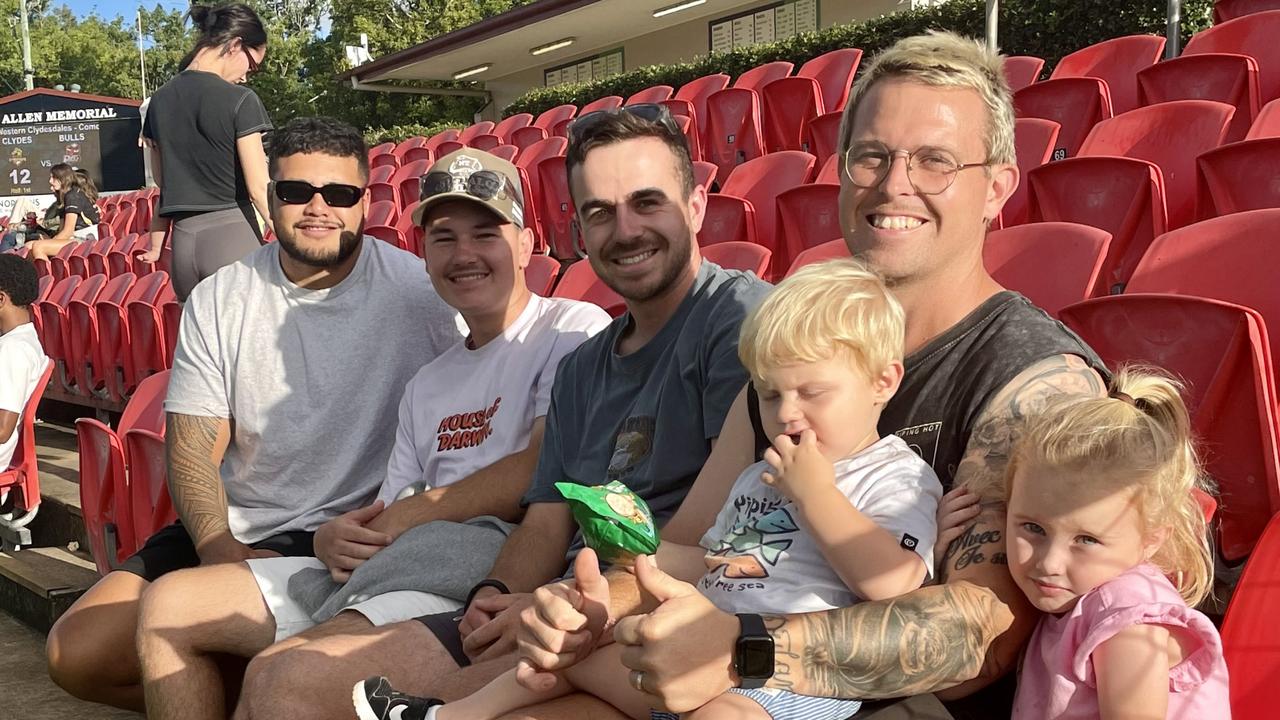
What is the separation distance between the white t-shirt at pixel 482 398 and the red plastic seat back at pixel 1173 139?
2305 millimetres

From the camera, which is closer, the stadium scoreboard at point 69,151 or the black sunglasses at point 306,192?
the black sunglasses at point 306,192

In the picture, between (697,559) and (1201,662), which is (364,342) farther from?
(1201,662)

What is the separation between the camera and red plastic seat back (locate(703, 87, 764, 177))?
313 inches

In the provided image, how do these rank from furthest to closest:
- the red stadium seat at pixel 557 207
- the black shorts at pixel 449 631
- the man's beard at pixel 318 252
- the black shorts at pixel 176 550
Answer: the red stadium seat at pixel 557 207 < the man's beard at pixel 318 252 < the black shorts at pixel 176 550 < the black shorts at pixel 449 631

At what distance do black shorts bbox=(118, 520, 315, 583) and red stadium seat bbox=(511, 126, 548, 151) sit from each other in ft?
24.2

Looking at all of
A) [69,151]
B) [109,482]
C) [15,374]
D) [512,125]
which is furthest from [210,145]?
[69,151]

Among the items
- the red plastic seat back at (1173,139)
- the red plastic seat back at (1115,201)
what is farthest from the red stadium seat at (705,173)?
the red plastic seat back at (1115,201)

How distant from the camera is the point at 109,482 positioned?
3.96 meters

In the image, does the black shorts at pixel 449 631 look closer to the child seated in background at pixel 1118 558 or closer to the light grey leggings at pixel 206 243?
the child seated in background at pixel 1118 558

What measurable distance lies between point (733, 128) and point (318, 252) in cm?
542

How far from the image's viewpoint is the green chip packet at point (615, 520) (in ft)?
6.03

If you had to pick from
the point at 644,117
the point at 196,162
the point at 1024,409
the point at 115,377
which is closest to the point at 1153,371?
the point at 1024,409

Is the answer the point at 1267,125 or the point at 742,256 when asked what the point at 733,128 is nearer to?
the point at 1267,125

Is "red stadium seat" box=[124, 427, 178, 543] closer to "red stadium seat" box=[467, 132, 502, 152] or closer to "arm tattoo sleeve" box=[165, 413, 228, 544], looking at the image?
"arm tattoo sleeve" box=[165, 413, 228, 544]
